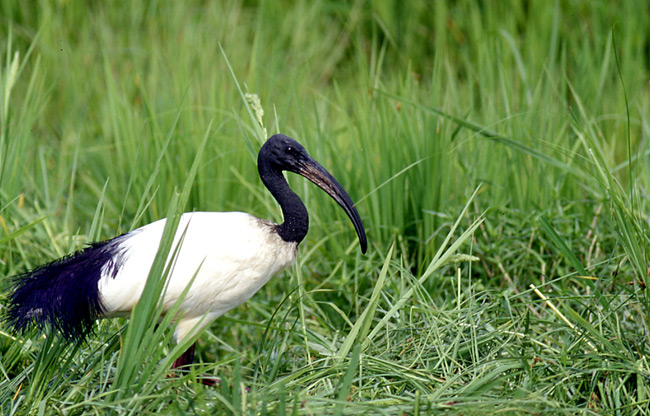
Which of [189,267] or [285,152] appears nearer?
[189,267]

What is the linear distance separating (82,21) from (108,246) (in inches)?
145

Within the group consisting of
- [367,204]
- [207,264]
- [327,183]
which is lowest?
[367,204]

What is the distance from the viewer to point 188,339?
2.07m

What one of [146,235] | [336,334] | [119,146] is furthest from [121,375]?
[119,146]

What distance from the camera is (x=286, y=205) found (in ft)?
9.16

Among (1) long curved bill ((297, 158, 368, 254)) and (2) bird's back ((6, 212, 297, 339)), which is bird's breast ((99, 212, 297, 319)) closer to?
(2) bird's back ((6, 212, 297, 339))

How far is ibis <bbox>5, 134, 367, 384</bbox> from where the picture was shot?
255 cm

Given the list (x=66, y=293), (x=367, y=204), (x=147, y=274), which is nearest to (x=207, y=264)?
(x=147, y=274)

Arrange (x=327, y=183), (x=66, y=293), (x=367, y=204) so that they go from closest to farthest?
(x=66, y=293)
(x=327, y=183)
(x=367, y=204)

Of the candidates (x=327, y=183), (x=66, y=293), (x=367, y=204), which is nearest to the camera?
(x=66, y=293)

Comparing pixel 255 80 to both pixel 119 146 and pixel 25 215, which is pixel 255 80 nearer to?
pixel 119 146

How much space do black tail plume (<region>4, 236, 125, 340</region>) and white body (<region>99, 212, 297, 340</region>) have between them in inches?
1.5

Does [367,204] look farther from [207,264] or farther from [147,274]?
[147,274]

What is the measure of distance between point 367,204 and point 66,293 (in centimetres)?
141
